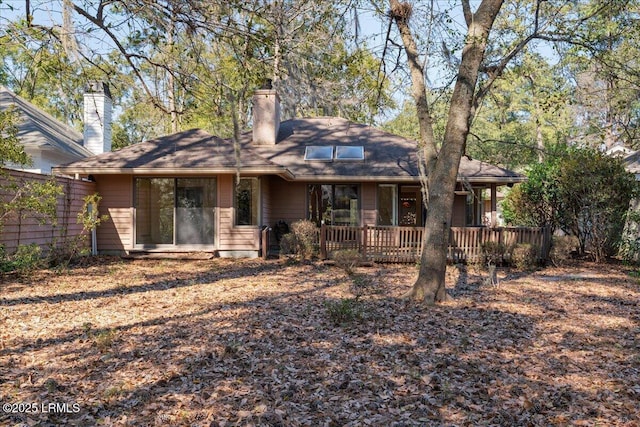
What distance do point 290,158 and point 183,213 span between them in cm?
400

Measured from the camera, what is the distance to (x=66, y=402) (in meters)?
3.49

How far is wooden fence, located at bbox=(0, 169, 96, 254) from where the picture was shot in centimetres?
887

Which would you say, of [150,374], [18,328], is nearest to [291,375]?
[150,374]

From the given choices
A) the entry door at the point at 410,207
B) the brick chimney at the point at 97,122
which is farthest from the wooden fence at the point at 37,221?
the entry door at the point at 410,207

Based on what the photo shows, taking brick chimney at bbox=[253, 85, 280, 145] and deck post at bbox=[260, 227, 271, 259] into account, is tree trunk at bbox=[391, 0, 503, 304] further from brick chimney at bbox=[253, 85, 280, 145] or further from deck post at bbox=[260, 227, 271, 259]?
brick chimney at bbox=[253, 85, 280, 145]

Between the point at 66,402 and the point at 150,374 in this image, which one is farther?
the point at 150,374

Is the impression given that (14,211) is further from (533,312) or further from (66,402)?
(533,312)

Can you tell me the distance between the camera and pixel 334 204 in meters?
14.5

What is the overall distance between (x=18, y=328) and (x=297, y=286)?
4.50 m

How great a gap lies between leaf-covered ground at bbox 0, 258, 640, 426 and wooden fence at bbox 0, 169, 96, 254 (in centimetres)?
155

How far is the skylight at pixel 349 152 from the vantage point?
14.8 meters

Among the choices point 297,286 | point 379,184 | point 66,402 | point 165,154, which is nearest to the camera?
point 66,402

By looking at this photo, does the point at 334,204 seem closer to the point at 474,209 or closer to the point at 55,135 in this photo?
the point at 474,209

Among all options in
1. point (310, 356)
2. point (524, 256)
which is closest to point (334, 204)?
point (524, 256)
